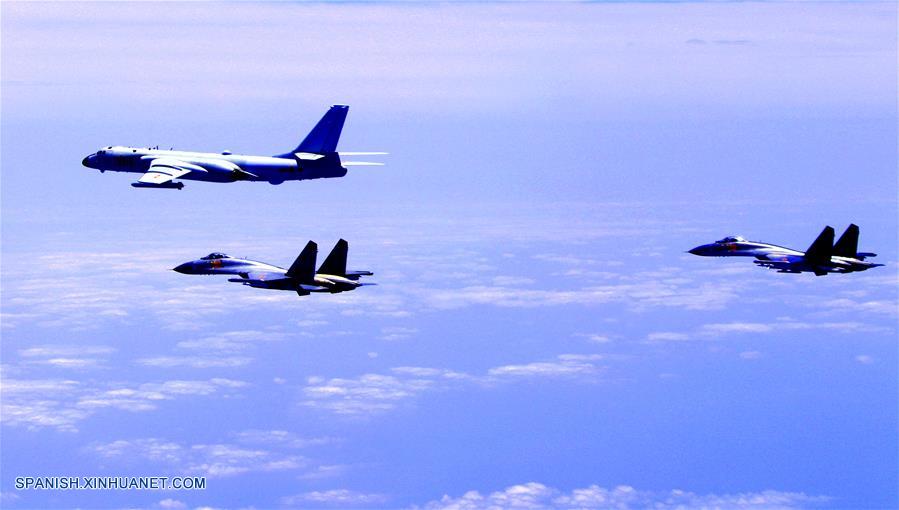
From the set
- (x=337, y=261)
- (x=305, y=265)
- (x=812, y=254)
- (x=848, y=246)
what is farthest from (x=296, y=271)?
(x=848, y=246)

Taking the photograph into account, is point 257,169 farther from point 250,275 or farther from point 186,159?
point 250,275

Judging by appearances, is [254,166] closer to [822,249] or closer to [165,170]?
[165,170]

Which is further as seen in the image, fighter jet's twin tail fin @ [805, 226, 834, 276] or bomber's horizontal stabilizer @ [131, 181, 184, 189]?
fighter jet's twin tail fin @ [805, 226, 834, 276]

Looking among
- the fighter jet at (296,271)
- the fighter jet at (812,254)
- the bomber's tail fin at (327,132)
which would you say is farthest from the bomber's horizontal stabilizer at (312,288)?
the fighter jet at (812,254)

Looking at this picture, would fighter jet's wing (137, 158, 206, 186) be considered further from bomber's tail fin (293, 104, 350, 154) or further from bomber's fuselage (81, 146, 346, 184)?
bomber's tail fin (293, 104, 350, 154)

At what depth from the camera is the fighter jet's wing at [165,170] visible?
223 ft

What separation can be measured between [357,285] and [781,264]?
892 inches

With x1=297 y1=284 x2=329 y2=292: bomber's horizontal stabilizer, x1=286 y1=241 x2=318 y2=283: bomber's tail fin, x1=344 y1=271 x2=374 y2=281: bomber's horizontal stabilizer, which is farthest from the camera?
x1=344 y1=271 x2=374 y2=281: bomber's horizontal stabilizer

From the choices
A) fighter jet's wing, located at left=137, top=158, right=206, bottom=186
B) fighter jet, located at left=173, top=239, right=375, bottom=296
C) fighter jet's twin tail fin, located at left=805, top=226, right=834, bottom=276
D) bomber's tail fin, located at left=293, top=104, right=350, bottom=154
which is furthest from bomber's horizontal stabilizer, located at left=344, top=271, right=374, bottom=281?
fighter jet's twin tail fin, located at left=805, top=226, right=834, bottom=276

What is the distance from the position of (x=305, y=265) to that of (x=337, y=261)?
2.49 meters

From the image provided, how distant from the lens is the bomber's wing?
6744 cm

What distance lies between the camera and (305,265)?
2491 inches

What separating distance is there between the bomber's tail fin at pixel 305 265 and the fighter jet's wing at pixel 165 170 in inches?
368

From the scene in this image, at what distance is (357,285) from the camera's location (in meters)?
64.6
